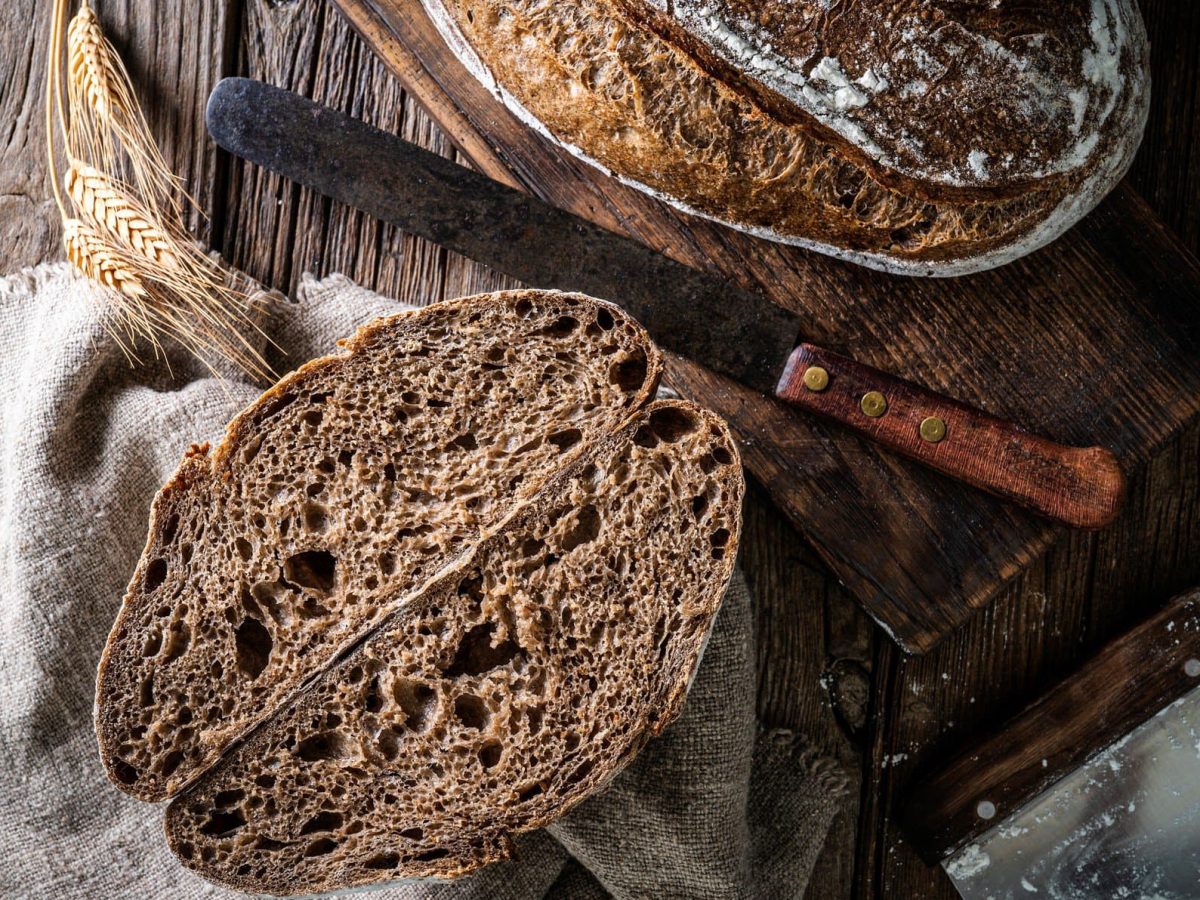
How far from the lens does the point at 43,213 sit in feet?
9.09

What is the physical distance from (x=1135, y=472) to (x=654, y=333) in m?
1.30

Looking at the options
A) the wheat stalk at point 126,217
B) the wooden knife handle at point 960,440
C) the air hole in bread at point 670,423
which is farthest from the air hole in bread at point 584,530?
the wheat stalk at point 126,217

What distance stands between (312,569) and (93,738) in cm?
83

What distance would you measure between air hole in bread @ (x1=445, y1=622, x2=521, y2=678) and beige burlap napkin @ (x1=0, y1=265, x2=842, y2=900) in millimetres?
504

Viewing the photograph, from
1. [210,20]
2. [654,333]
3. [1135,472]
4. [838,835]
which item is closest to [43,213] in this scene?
[210,20]

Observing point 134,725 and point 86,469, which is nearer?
point 134,725

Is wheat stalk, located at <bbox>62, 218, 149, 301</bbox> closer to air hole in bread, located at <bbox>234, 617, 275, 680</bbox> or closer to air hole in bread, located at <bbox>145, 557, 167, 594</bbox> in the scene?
air hole in bread, located at <bbox>145, 557, 167, 594</bbox>

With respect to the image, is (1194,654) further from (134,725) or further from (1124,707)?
(134,725)

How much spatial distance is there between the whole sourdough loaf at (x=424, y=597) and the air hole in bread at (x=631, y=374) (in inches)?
1.0

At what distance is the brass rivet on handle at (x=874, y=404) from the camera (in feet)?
7.81

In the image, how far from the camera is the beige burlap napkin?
93.6 inches

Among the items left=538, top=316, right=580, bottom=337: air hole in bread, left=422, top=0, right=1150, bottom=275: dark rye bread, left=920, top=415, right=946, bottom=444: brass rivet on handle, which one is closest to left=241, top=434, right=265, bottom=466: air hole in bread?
left=538, top=316, right=580, bottom=337: air hole in bread

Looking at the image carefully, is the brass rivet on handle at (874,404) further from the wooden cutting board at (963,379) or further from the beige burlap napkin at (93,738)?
the beige burlap napkin at (93,738)

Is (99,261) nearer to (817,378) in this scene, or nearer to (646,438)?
(646,438)
